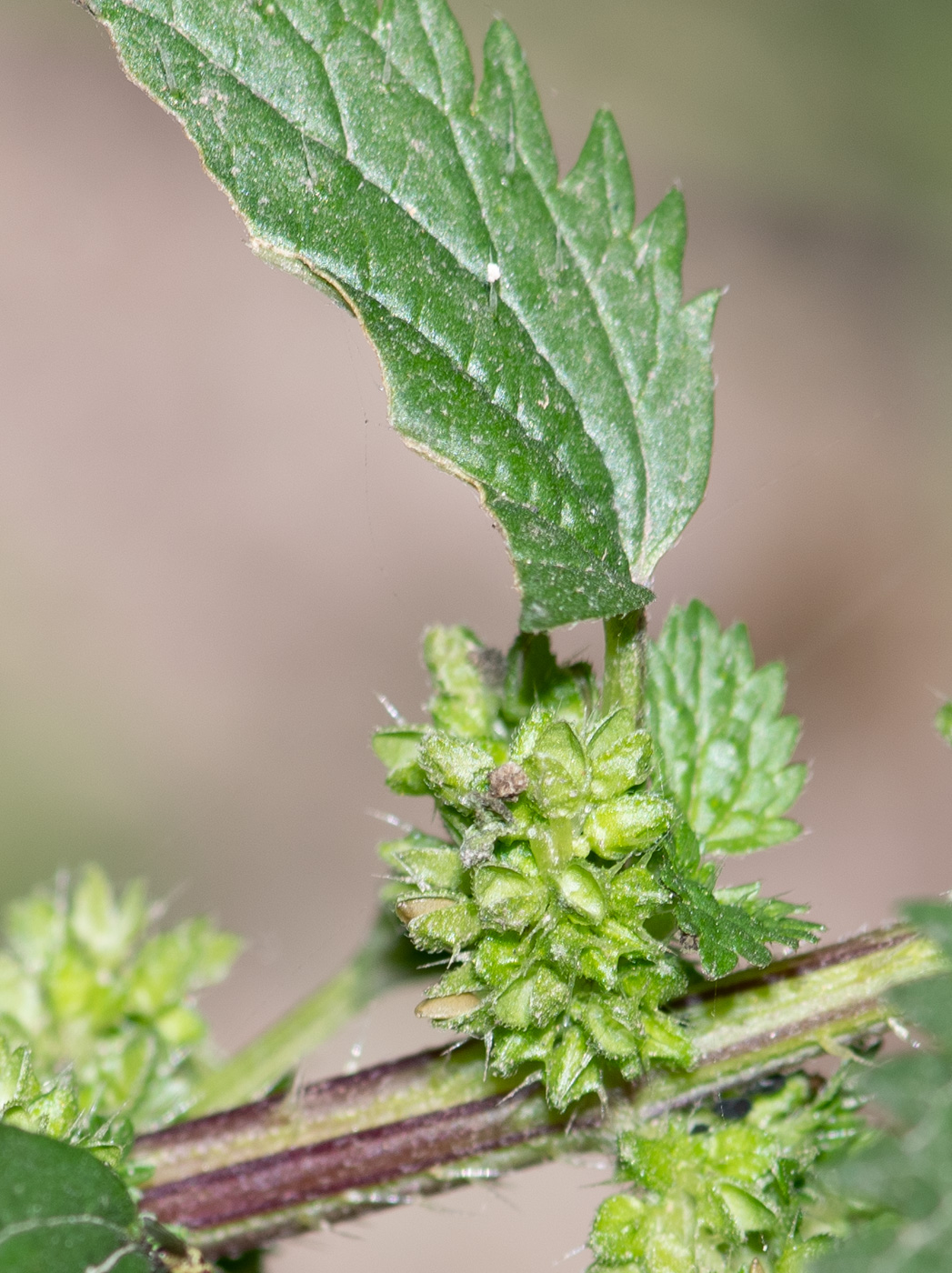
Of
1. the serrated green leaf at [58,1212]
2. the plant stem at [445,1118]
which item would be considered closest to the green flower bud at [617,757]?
the plant stem at [445,1118]

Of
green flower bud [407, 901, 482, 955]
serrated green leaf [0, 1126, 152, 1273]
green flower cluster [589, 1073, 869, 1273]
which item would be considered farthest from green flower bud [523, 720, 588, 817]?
serrated green leaf [0, 1126, 152, 1273]

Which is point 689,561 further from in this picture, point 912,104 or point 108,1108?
point 108,1108

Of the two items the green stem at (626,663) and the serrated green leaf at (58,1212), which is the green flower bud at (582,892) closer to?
the green stem at (626,663)

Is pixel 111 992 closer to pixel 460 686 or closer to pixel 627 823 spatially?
pixel 460 686

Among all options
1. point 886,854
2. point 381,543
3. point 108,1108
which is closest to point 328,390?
point 381,543

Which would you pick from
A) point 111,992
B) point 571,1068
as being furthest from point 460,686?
point 111,992
